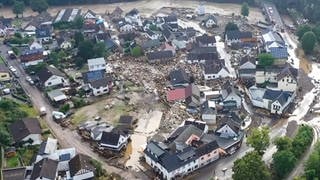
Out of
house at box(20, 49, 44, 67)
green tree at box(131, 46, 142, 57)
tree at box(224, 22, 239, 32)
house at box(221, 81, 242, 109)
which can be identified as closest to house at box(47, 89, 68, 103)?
house at box(20, 49, 44, 67)

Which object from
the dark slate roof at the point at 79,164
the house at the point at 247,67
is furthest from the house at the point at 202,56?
the dark slate roof at the point at 79,164

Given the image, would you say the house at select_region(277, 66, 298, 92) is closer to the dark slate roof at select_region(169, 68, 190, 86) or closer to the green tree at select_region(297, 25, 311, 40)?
the dark slate roof at select_region(169, 68, 190, 86)

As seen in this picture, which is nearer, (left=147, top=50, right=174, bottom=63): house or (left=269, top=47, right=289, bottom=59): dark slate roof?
(left=269, top=47, right=289, bottom=59): dark slate roof

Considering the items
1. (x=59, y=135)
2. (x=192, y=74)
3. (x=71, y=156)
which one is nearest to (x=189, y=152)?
(x=71, y=156)

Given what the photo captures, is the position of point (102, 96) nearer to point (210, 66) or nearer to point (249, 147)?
point (210, 66)

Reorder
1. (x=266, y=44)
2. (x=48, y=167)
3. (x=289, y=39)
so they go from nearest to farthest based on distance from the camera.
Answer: (x=48, y=167) → (x=266, y=44) → (x=289, y=39)

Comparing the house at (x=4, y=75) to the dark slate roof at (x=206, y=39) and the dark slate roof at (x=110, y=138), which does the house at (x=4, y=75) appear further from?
the dark slate roof at (x=206, y=39)

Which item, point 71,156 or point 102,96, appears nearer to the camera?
point 71,156
